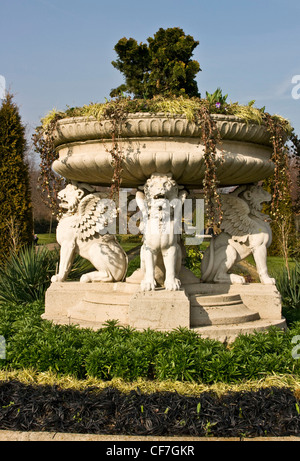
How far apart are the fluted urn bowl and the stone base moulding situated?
129 cm

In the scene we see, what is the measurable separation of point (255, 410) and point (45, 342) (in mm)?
1854

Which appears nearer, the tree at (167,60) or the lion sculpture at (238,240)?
the lion sculpture at (238,240)

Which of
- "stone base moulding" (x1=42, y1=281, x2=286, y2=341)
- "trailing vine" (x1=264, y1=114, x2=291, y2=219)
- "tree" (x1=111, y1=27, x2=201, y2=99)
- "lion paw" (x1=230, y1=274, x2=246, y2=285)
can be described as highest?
"tree" (x1=111, y1=27, x2=201, y2=99)

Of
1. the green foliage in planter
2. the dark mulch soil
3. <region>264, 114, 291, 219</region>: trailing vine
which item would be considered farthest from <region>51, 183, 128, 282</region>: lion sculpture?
the green foliage in planter

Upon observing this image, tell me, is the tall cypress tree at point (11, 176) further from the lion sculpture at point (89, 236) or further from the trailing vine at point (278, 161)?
the trailing vine at point (278, 161)

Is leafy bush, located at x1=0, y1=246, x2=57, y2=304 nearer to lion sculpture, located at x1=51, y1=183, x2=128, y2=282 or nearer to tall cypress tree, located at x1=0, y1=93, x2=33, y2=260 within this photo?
lion sculpture, located at x1=51, y1=183, x2=128, y2=282

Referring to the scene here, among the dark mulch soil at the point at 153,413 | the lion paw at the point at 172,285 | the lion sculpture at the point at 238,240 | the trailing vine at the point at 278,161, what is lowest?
the dark mulch soil at the point at 153,413

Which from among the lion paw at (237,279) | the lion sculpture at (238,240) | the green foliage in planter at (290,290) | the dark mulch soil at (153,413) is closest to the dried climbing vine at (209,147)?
the lion sculpture at (238,240)

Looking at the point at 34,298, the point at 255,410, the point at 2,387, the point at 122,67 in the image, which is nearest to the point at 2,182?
the point at 34,298

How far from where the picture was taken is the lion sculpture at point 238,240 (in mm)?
5234

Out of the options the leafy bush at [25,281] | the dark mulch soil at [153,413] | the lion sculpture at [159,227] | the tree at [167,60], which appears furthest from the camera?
the leafy bush at [25,281]

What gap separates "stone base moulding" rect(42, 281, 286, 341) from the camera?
4.27m

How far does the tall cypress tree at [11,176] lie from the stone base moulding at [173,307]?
658 cm
